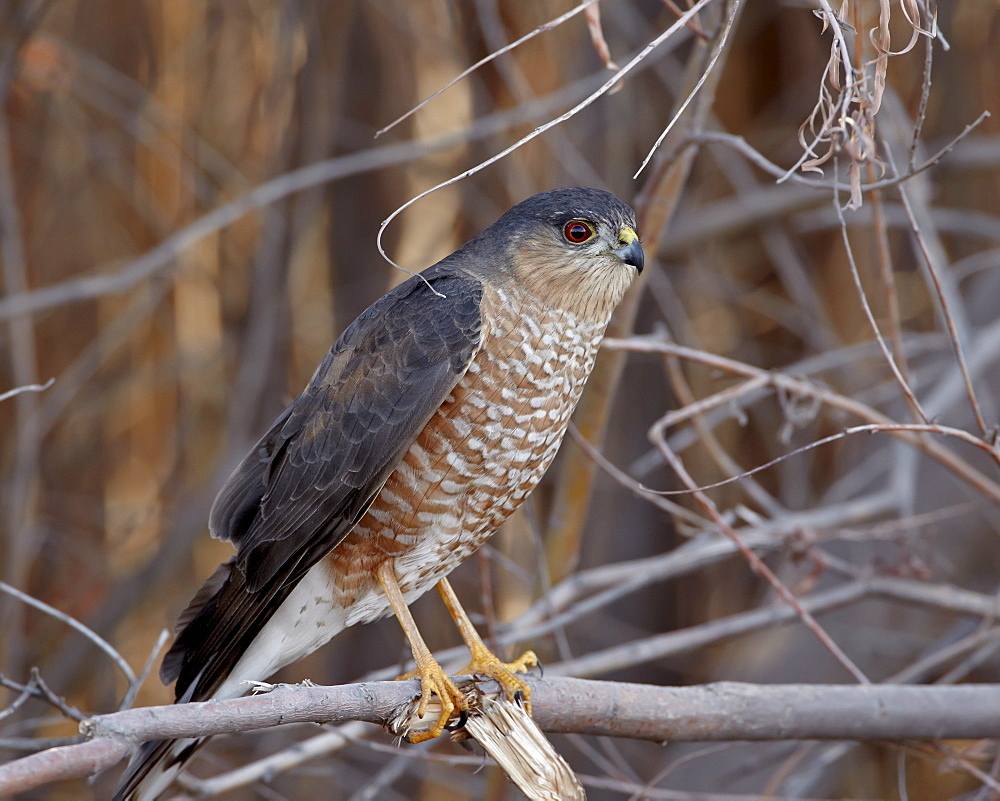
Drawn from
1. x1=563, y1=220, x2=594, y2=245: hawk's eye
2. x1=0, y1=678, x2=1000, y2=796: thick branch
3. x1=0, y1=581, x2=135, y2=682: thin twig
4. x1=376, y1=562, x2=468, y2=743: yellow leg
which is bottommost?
x1=0, y1=678, x2=1000, y2=796: thick branch

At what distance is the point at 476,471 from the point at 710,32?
50.5 inches

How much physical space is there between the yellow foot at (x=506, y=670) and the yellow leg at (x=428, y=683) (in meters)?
0.14

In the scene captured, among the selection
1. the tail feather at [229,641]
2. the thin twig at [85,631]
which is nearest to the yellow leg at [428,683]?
the tail feather at [229,641]

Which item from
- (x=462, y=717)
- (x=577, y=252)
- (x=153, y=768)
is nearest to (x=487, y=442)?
(x=577, y=252)

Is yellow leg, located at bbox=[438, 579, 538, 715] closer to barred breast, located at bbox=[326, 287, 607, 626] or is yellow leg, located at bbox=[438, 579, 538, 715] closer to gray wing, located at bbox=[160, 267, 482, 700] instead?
barred breast, located at bbox=[326, 287, 607, 626]

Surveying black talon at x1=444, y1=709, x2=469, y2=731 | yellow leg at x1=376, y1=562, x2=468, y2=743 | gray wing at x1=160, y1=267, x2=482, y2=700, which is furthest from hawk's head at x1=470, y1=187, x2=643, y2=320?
black talon at x1=444, y1=709, x2=469, y2=731

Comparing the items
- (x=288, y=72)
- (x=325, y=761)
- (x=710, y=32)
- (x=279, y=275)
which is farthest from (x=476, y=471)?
(x=325, y=761)

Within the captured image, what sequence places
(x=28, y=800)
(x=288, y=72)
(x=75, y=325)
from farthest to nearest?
(x=75, y=325), (x=28, y=800), (x=288, y=72)

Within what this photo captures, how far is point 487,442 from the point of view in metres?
2.52

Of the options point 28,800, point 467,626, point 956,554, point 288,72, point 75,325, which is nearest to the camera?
point 467,626

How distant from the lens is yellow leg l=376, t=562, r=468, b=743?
249 centimetres

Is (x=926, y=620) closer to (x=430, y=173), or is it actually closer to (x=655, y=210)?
(x=655, y=210)

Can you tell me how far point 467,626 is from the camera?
2.93m

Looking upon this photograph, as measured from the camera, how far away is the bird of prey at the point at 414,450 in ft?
8.31
